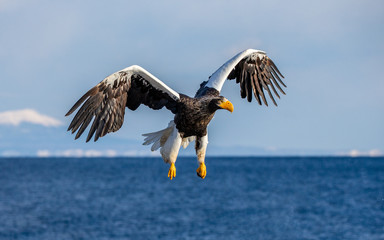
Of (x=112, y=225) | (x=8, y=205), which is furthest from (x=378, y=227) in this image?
(x=8, y=205)

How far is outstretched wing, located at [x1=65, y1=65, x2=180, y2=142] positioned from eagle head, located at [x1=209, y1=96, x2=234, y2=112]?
0.68m

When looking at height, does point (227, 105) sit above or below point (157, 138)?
above

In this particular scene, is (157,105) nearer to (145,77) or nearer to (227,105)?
(145,77)

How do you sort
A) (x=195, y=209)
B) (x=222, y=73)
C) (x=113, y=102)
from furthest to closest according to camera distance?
(x=195, y=209), (x=222, y=73), (x=113, y=102)

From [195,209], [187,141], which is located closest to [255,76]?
[187,141]

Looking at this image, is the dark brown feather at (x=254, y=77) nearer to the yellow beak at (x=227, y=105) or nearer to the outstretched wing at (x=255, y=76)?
the outstretched wing at (x=255, y=76)

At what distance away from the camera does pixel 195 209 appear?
55.7m

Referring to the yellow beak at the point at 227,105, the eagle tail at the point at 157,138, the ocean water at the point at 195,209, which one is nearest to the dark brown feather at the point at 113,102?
the eagle tail at the point at 157,138

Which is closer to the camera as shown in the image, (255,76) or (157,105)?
(157,105)

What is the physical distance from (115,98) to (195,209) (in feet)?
148

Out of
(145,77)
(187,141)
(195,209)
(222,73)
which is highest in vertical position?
(222,73)

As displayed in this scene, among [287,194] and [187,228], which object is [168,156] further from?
[287,194]

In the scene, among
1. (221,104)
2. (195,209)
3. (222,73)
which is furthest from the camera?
(195,209)

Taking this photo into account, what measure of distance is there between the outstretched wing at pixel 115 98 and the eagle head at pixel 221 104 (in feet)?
2.24
